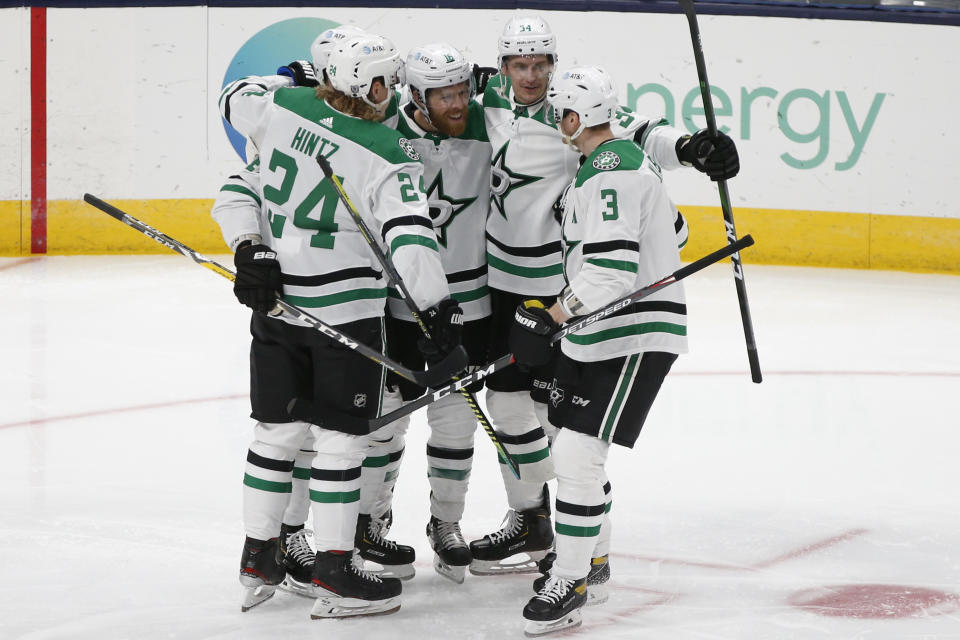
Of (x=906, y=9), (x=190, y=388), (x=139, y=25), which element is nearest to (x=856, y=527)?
(x=190, y=388)

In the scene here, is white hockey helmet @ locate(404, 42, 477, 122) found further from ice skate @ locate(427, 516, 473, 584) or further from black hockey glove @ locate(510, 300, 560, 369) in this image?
ice skate @ locate(427, 516, 473, 584)

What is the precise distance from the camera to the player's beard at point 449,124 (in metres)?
2.87

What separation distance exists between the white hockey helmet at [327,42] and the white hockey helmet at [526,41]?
0.35 metres

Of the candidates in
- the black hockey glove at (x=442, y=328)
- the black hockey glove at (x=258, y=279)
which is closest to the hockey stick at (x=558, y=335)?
the black hockey glove at (x=442, y=328)

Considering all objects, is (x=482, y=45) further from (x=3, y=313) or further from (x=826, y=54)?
(x=3, y=313)

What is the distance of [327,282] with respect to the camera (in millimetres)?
2668

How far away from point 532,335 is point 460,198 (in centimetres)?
55

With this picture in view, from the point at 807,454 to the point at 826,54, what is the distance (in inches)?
150

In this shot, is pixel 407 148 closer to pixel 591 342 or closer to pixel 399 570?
pixel 591 342

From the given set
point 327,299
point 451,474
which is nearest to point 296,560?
point 451,474

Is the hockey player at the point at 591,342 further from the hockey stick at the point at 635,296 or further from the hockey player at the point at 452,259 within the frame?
the hockey player at the point at 452,259

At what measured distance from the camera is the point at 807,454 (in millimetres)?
3887

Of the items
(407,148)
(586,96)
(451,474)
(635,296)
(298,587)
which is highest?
(586,96)

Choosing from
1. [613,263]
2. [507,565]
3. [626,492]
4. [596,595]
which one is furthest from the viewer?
[626,492]
